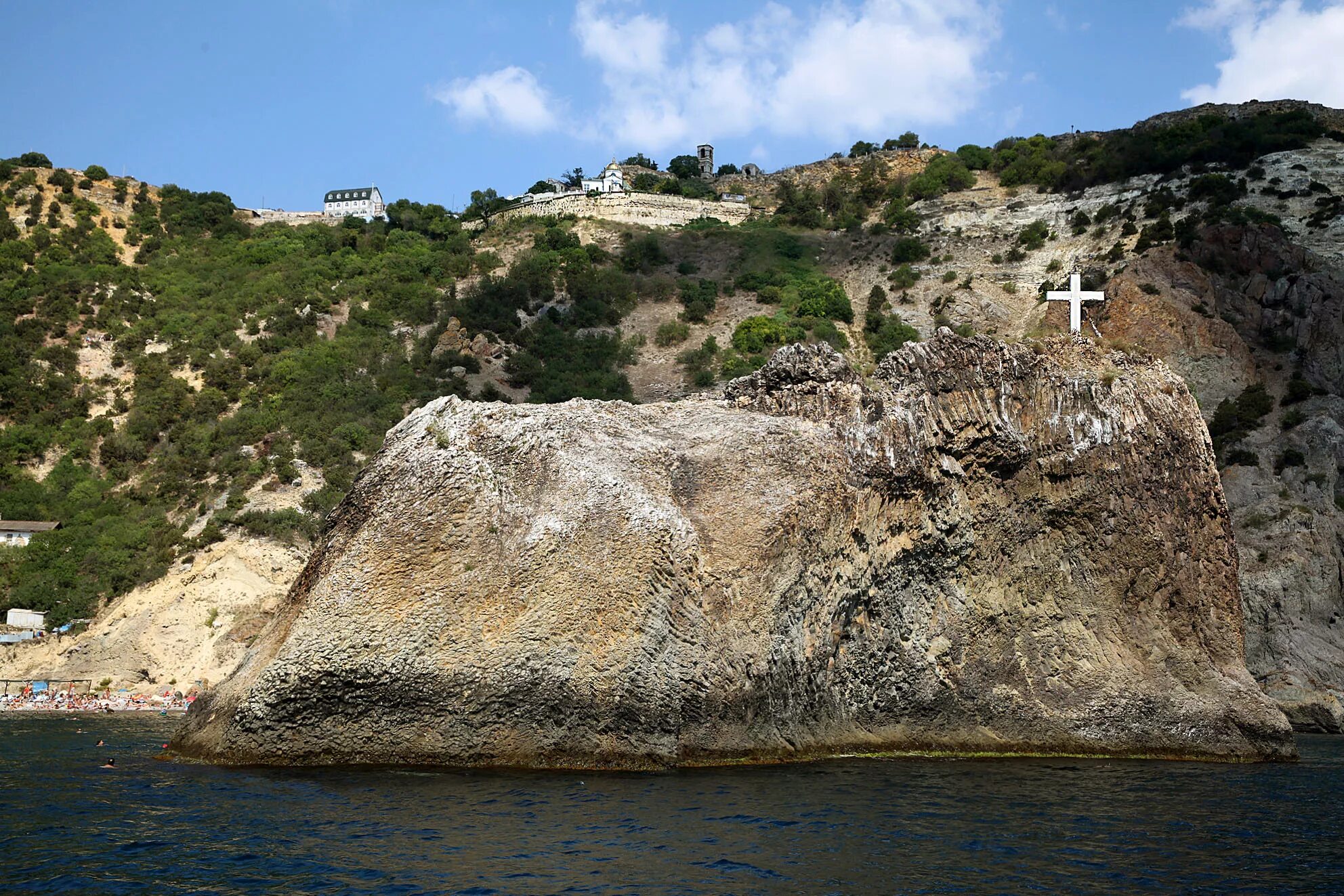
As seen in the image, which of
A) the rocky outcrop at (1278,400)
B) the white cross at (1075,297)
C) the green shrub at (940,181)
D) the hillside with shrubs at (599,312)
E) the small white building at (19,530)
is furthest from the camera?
the green shrub at (940,181)

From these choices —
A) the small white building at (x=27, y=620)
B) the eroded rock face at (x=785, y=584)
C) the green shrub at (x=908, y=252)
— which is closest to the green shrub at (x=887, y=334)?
the green shrub at (x=908, y=252)

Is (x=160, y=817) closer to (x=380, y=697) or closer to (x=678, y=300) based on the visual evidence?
(x=380, y=697)

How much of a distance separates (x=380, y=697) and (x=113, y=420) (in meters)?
54.9

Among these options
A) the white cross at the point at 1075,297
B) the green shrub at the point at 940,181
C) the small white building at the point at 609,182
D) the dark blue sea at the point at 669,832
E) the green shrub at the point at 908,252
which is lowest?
the dark blue sea at the point at 669,832

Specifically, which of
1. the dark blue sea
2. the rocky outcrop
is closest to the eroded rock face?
the dark blue sea

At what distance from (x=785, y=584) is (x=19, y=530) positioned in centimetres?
4874

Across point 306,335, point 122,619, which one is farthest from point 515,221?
point 122,619

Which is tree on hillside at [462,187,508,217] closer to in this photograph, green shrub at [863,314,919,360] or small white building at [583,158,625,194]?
small white building at [583,158,625,194]

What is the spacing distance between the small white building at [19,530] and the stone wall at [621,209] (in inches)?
2522

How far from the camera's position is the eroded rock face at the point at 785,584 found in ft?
62.2

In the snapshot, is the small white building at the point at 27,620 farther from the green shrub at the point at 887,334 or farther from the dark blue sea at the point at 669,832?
the green shrub at the point at 887,334

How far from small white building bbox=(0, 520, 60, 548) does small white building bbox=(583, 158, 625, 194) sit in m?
74.8

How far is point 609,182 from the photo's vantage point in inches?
5002

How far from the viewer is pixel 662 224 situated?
11219cm
